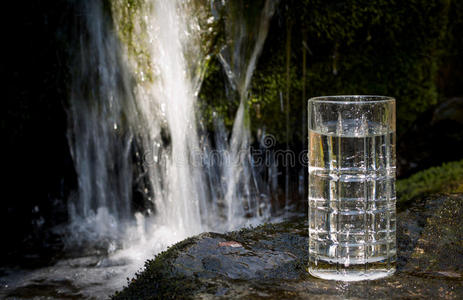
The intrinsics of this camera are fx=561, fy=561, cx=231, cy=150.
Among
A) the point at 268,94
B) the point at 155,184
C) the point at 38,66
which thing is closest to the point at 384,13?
the point at 268,94

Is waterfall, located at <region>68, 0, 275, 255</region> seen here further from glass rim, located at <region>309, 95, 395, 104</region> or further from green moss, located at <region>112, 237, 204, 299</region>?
glass rim, located at <region>309, 95, 395, 104</region>

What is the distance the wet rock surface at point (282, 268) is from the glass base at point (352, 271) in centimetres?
5

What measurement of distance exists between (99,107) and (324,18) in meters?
2.87

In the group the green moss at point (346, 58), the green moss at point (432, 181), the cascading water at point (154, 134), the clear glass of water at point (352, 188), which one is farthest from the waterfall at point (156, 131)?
the clear glass of water at point (352, 188)

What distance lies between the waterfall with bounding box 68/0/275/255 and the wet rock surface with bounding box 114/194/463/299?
2627 mm

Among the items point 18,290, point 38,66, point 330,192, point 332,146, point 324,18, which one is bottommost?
point 18,290

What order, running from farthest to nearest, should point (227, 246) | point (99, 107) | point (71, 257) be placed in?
point (99, 107) < point (71, 257) < point (227, 246)

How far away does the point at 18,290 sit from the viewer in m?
4.61

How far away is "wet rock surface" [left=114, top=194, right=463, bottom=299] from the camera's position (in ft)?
7.84

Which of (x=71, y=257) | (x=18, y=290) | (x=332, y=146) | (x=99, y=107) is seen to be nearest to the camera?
(x=332, y=146)

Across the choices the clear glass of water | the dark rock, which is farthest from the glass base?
the dark rock

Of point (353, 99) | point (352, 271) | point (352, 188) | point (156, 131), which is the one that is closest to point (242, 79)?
point (156, 131)

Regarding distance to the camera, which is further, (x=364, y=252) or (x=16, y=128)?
(x=16, y=128)

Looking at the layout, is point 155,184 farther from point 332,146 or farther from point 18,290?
point 332,146
